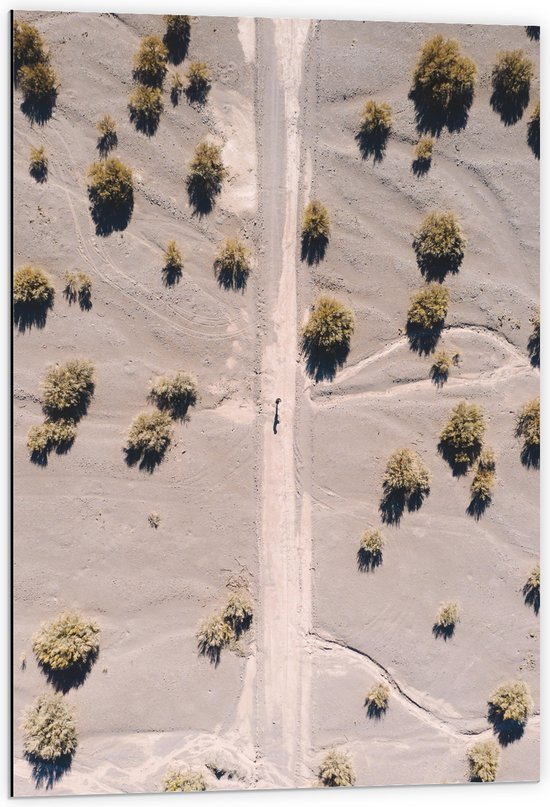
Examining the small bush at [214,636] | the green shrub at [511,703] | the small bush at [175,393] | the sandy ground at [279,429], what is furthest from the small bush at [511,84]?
the small bush at [214,636]

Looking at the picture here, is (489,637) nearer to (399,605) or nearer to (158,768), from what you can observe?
(399,605)

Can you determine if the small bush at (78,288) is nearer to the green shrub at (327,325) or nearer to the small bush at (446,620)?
the green shrub at (327,325)

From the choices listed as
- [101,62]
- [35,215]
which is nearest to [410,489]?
[35,215]

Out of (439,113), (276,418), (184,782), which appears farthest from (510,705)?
(439,113)

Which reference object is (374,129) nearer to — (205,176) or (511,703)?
(205,176)

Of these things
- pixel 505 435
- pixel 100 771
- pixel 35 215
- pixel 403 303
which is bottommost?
pixel 100 771
